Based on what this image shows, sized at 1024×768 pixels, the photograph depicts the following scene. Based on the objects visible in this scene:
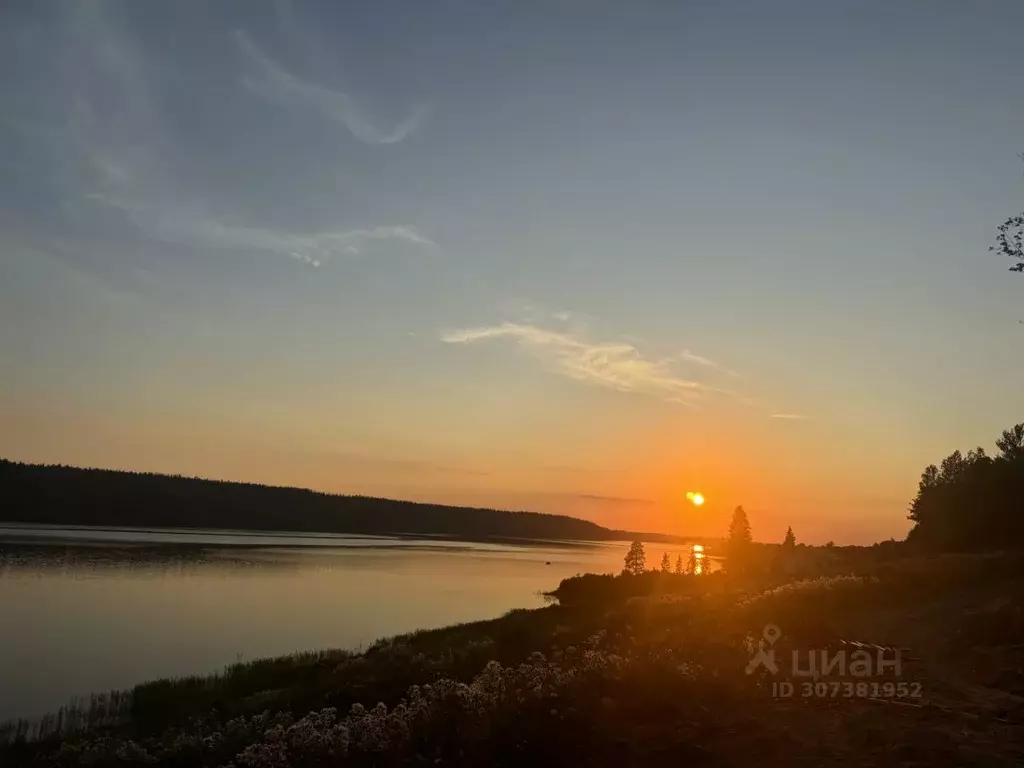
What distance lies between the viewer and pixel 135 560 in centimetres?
7569

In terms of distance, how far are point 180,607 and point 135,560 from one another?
33397 millimetres

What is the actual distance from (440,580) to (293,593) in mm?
27251

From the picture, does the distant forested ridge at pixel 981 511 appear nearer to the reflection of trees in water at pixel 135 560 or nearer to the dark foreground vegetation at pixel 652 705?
the dark foreground vegetation at pixel 652 705

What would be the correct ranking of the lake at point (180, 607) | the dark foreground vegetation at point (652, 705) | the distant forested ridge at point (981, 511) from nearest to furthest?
the dark foreground vegetation at point (652, 705), the lake at point (180, 607), the distant forested ridge at point (981, 511)

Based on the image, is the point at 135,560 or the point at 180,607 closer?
the point at 180,607

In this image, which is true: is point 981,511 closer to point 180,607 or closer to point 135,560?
point 180,607

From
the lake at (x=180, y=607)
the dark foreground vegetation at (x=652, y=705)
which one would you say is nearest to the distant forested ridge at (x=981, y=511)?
the dark foreground vegetation at (x=652, y=705)

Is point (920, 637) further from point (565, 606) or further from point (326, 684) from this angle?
point (565, 606)

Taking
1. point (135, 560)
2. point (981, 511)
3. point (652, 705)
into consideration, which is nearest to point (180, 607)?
point (135, 560)

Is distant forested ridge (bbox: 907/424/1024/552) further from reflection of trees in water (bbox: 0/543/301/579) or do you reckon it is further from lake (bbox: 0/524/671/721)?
reflection of trees in water (bbox: 0/543/301/579)

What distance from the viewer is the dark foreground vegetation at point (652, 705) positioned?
1065 centimetres

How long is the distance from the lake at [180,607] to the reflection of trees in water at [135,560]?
6.5 inches

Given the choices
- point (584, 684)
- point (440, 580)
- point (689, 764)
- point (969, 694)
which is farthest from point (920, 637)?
point (440, 580)

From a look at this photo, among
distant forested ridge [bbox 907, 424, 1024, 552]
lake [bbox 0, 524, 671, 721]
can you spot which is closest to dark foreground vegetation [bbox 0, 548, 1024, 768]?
lake [bbox 0, 524, 671, 721]
